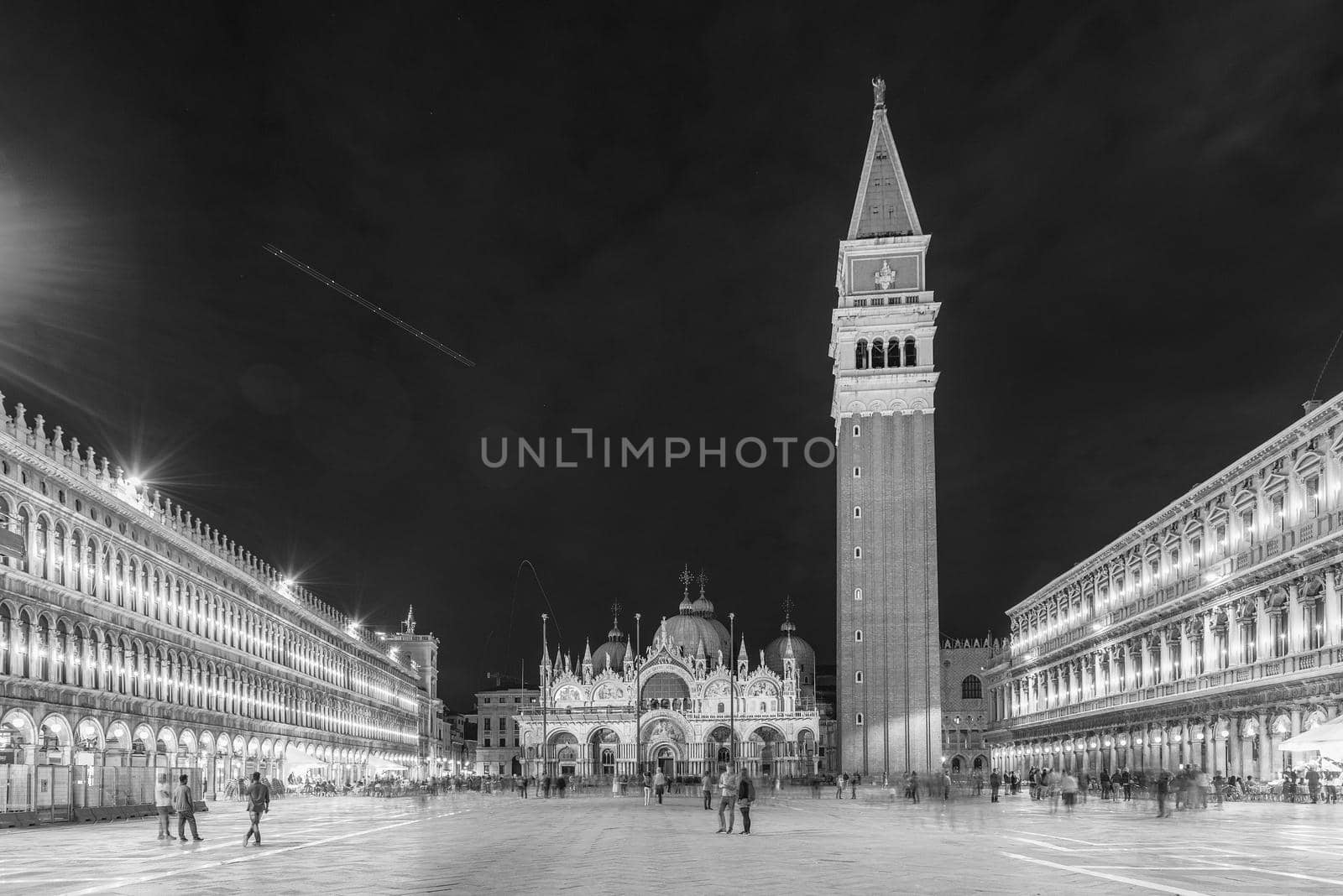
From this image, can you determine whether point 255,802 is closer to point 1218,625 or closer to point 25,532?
point 25,532

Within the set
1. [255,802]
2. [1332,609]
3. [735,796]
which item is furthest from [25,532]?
[1332,609]

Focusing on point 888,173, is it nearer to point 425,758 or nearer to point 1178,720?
point 1178,720

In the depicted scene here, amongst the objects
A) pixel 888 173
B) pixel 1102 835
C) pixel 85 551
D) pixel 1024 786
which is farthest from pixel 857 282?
pixel 1102 835

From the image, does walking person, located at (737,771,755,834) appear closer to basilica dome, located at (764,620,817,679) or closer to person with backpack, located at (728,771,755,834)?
person with backpack, located at (728,771,755,834)

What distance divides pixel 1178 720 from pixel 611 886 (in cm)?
4929

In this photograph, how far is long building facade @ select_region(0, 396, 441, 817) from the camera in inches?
1764

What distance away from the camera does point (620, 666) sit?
148 m

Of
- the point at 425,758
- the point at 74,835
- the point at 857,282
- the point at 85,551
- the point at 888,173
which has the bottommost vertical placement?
the point at 425,758

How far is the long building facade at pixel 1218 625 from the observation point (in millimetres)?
45656

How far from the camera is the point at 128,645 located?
56.9 metres

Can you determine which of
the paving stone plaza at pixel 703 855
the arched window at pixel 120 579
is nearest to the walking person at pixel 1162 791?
the paving stone plaza at pixel 703 855

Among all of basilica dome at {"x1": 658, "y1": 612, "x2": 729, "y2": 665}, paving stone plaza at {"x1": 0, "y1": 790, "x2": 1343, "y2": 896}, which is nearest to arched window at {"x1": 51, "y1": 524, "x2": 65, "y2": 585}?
paving stone plaza at {"x1": 0, "y1": 790, "x2": 1343, "y2": 896}

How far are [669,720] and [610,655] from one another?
22.5 m

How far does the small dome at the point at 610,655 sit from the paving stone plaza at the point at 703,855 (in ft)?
350
